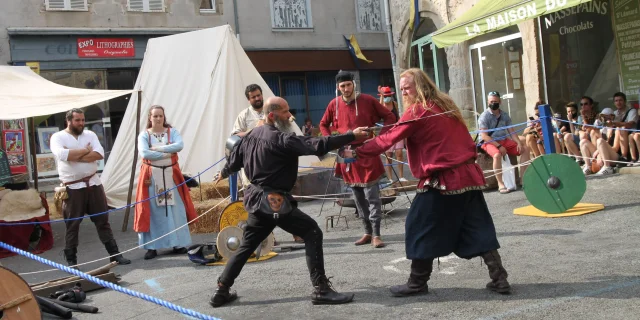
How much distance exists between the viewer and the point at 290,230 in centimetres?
502

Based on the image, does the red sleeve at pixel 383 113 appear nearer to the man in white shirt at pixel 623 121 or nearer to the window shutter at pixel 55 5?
the man in white shirt at pixel 623 121

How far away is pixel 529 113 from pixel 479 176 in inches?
343

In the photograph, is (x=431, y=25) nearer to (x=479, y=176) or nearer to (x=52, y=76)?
(x=52, y=76)

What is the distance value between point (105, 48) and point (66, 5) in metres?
1.53

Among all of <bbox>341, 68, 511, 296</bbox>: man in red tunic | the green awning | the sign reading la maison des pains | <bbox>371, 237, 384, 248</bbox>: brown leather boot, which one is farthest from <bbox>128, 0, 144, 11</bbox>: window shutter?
<bbox>341, 68, 511, 296</bbox>: man in red tunic

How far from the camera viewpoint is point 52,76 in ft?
63.0

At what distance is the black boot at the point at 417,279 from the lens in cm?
476

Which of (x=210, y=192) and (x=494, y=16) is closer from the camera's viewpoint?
(x=494, y=16)

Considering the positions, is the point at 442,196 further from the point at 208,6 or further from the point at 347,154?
the point at 208,6

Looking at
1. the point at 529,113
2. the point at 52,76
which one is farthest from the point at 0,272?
the point at 52,76

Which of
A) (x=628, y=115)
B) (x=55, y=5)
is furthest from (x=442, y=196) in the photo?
(x=55, y=5)

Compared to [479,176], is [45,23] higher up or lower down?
higher up

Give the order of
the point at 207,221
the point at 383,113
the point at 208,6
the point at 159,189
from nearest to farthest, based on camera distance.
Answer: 1. the point at 383,113
2. the point at 159,189
3. the point at 207,221
4. the point at 208,6

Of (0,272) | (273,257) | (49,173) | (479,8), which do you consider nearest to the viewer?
(0,272)
